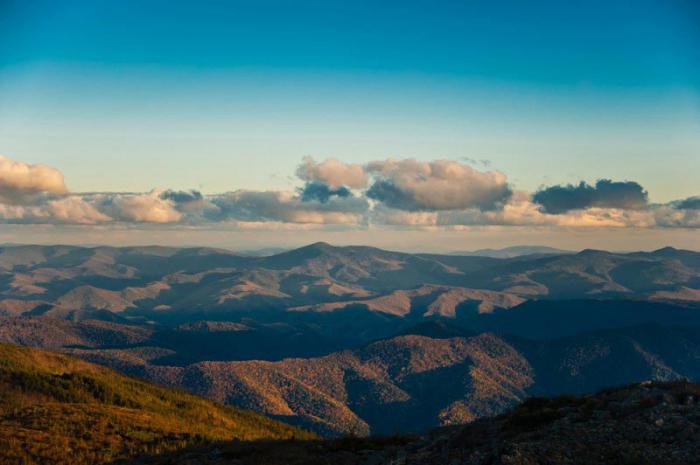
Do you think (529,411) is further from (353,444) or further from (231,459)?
(231,459)

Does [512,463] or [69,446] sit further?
[69,446]

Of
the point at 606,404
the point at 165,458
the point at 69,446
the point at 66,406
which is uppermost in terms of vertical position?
the point at 606,404

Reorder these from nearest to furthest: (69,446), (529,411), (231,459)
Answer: (529,411) < (231,459) < (69,446)

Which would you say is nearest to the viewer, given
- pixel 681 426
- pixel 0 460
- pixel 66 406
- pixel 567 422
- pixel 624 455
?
pixel 624 455

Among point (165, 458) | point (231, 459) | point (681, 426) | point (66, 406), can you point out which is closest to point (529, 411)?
point (681, 426)

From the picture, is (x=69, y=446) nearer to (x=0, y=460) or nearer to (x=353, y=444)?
(x=0, y=460)

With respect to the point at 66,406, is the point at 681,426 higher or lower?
higher

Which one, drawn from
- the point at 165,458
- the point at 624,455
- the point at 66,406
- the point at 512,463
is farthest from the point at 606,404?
the point at 66,406
